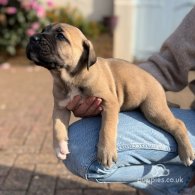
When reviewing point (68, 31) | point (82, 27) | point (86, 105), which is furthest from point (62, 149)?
point (82, 27)

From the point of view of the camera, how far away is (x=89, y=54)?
2982 millimetres

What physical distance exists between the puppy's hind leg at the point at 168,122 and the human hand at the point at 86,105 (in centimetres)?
32

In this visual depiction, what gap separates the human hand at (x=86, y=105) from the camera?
299cm

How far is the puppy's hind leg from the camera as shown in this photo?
296 cm

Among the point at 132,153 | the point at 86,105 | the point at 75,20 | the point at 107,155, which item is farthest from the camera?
the point at 75,20

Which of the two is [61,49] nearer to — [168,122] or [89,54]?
[89,54]

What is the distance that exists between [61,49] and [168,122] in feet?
2.68

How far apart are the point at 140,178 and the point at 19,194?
48.7 inches

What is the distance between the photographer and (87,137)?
2971mm

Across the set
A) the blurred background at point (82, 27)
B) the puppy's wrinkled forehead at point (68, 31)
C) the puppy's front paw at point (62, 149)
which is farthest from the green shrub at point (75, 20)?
the puppy's front paw at point (62, 149)

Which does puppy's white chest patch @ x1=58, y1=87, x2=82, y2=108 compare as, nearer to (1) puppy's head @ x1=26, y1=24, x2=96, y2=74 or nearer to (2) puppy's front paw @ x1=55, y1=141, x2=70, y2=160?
(1) puppy's head @ x1=26, y1=24, x2=96, y2=74

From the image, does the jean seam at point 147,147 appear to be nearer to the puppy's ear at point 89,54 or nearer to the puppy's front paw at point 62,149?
the puppy's front paw at point 62,149

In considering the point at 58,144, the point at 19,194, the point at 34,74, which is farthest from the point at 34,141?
the point at 34,74

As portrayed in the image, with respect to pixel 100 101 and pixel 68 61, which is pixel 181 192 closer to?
pixel 100 101
